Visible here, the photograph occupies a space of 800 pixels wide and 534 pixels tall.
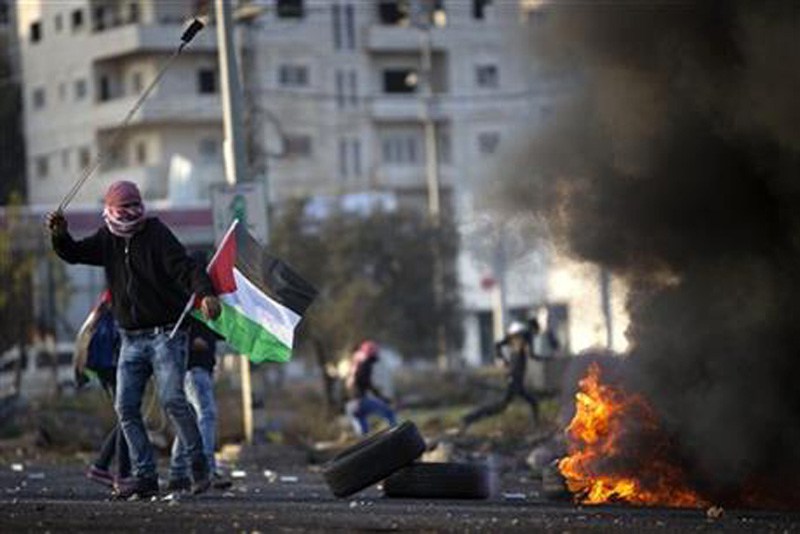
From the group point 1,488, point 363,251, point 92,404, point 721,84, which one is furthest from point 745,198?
point 363,251

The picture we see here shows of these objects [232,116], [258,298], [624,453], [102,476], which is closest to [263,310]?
[258,298]

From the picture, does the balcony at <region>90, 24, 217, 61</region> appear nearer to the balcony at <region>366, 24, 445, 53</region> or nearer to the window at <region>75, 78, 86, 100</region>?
the window at <region>75, 78, 86, 100</region>

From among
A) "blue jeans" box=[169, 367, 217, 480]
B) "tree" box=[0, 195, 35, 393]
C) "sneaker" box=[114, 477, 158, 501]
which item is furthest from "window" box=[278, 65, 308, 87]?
"sneaker" box=[114, 477, 158, 501]

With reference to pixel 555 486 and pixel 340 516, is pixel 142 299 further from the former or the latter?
Answer: pixel 555 486

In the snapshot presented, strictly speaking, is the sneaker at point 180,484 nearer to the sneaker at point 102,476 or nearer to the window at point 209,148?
the sneaker at point 102,476

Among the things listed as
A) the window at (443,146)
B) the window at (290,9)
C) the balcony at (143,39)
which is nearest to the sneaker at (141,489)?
the window at (290,9)

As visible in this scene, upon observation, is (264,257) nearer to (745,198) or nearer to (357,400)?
(745,198)

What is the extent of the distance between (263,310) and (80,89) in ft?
195

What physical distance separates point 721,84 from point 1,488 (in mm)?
6334

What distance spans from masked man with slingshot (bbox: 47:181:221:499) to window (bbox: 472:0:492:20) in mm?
16329

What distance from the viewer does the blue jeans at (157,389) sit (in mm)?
12070

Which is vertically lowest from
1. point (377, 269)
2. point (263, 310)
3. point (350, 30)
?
point (377, 269)

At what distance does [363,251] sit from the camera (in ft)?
159

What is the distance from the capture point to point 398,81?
74500 millimetres
